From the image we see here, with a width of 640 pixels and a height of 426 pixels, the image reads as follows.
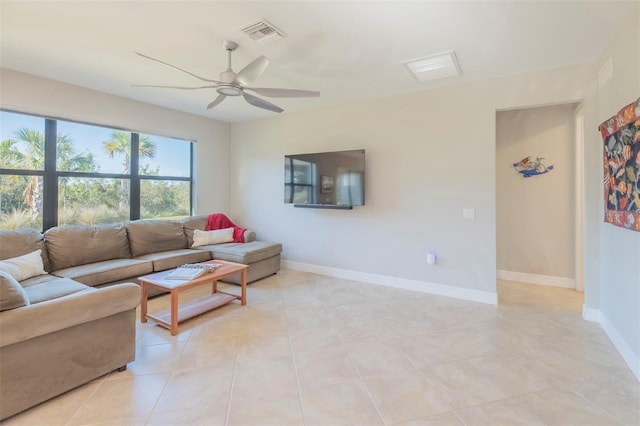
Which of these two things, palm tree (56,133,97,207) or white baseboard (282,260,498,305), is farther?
palm tree (56,133,97,207)

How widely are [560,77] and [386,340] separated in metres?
3.31

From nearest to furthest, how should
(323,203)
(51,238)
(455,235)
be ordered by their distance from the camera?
(51,238) → (455,235) → (323,203)

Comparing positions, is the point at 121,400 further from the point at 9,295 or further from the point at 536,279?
the point at 536,279

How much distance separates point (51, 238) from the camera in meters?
3.31

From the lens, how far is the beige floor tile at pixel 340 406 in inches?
64.9

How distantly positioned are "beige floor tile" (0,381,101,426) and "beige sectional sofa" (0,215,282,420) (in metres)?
0.05

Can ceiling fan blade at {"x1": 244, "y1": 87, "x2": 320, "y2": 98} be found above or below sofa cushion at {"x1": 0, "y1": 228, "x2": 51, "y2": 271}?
above

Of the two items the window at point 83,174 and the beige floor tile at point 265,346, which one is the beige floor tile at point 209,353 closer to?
the beige floor tile at point 265,346

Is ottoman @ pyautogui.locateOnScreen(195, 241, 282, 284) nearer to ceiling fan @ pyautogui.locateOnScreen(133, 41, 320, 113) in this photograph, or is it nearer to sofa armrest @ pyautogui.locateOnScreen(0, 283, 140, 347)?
sofa armrest @ pyautogui.locateOnScreen(0, 283, 140, 347)

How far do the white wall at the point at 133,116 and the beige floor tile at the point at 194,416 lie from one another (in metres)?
3.87

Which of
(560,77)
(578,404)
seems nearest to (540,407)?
(578,404)

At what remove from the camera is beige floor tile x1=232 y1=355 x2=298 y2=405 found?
187cm

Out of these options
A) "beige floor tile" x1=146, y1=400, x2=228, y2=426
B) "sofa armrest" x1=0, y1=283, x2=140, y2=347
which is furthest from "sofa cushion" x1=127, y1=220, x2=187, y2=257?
"beige floor tile" x1=146, y1=400, x2=228, y2=426

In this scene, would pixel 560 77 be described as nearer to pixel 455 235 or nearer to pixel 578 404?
pixel 455 235
